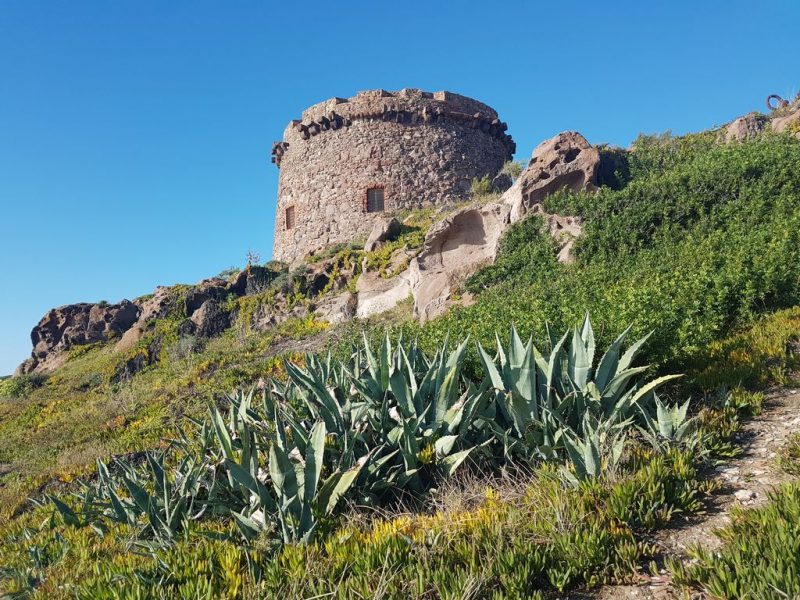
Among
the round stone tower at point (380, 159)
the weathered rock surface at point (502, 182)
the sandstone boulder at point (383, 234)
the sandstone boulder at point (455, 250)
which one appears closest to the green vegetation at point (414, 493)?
the sandstone boulder at point (455, 250)

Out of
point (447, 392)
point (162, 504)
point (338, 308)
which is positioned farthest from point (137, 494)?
point (338, 308)

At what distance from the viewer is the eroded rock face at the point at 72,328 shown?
73.2ft

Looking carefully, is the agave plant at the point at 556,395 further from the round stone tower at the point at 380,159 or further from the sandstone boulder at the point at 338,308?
the round stone tower at the point at 380,159

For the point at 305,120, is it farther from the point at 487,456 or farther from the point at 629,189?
the point at 487,456

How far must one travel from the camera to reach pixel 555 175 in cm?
1306

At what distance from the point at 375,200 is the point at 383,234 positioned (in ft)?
14.8

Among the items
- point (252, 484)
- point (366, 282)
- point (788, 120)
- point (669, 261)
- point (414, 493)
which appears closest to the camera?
point (252, 484)

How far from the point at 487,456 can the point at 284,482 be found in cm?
140

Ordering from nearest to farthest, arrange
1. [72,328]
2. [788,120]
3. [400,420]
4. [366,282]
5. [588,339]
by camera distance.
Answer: [400,420], [588,339], [788,120], [366,282], [72,328]

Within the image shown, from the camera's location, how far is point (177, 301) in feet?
63.6

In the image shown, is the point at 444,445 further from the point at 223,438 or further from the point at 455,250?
the point at 455,250

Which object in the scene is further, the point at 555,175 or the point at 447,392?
the point at 555,175

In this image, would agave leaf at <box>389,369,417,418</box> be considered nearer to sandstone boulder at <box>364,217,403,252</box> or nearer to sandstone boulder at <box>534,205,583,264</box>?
sandstone boulder at <box>534,205,583,264</box>

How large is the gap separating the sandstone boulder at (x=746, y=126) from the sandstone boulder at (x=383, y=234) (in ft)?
31.5
